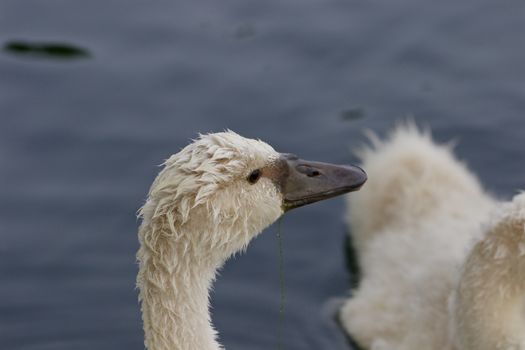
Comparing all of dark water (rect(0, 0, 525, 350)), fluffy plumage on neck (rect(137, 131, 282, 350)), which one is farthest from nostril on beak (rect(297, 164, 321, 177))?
dark water (rect(0, 0, 525, 350))

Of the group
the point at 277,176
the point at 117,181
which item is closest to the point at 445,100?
the point at 117,181

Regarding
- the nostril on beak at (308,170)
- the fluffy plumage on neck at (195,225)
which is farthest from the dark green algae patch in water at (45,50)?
the fluffy plumage on neck at (195,225)

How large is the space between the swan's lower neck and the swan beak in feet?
Result: 1.80

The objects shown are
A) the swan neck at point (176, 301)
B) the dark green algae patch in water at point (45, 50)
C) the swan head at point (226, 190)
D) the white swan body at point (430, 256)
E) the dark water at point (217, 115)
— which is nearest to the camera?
the swan head at point (226, 190)

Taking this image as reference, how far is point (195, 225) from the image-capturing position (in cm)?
538

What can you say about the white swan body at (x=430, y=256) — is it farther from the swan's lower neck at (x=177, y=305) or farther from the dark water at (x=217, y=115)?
the swan's lower neck at (x=177, y=305)

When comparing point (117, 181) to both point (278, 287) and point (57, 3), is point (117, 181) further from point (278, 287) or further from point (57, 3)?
point (57, 3)

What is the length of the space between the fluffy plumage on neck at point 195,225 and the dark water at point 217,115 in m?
2.18

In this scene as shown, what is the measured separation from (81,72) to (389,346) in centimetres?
435

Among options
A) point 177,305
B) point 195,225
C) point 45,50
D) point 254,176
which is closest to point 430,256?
point 254,176

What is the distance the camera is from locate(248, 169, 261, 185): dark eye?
5.51 metres

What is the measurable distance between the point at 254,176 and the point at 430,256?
94.8 inches

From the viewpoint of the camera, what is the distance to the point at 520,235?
243 inches

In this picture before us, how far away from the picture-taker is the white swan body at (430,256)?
630 cm
